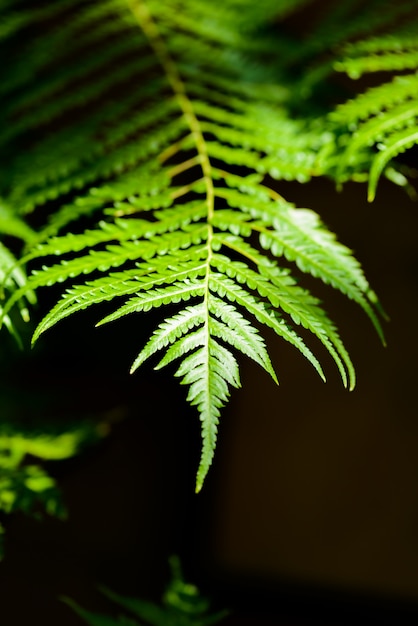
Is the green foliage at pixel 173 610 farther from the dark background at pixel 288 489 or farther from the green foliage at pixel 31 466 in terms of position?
the dark background at pixel 288 489

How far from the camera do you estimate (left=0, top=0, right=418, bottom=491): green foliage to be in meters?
0.62

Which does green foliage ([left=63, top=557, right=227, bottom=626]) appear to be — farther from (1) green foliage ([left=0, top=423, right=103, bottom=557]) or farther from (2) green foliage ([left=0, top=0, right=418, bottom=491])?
(2) green foliage ([left=0, top=0, right=418, bottom=491])

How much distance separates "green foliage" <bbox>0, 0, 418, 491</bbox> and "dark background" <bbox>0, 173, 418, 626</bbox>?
785 millimetres

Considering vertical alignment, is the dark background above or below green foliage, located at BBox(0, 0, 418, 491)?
below

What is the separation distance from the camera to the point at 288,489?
6.53 ft

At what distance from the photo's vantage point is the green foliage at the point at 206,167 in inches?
24.4

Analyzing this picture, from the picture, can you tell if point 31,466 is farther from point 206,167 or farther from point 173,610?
point 206,167

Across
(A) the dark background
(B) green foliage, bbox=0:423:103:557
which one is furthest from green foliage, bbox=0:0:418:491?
(A) the dark background

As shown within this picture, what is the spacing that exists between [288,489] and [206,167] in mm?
1424

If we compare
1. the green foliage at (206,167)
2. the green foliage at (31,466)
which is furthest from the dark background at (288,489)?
the green foliage at (206,167)

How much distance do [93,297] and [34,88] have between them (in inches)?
26.3

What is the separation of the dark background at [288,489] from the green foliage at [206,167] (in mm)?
785

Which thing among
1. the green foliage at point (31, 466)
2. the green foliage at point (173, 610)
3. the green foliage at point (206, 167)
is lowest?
the green foliage at point (173, 610)

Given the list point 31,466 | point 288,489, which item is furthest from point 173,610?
point 288,489
